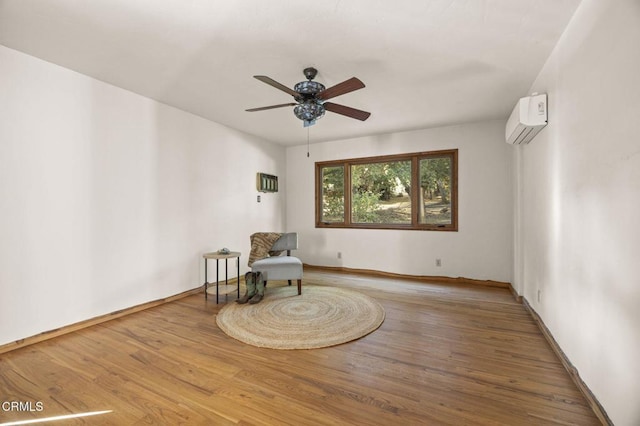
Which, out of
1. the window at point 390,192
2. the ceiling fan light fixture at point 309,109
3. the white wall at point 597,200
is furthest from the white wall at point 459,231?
the ceiling fan light fixture at point 309,109

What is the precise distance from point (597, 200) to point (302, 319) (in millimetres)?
2523

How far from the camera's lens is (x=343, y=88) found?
2.28 m

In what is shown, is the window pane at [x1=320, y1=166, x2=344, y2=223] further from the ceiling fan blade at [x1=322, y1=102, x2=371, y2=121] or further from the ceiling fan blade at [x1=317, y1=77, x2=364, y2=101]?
the ceiling fan blade at [x1=317, y1=77, x2=364, y2=101]

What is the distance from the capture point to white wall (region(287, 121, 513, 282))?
4223 mm

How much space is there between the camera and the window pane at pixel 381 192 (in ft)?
16.2

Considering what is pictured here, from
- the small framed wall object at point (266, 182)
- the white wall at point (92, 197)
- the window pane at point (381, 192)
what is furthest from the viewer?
the small framed wall object at point (266, 182)

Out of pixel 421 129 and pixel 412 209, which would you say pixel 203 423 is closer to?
pixel 412 209

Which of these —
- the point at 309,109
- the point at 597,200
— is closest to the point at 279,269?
the point at 309,109

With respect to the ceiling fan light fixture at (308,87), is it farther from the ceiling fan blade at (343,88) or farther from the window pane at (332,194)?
the window pane at (332,194)

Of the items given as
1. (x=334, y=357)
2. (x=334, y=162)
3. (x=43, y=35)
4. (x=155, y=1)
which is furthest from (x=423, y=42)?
(x=334, y=162)

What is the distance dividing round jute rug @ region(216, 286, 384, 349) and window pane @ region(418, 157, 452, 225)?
6.26 feet

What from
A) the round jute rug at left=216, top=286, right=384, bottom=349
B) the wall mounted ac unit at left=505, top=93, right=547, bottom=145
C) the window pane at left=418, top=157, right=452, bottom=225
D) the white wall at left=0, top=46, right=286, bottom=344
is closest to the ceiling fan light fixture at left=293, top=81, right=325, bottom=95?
the wall mounted ac unit at left=505, top=93, right=547, bottom=145

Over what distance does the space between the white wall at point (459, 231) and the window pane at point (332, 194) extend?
9.7 inches

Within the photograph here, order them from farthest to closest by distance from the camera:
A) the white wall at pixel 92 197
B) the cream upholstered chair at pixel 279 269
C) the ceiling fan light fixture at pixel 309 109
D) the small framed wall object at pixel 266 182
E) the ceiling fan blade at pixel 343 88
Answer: the small framed wall object at pixel 266 182
the cream upholstered chair at pixel 279 269
the ceiling fan light fixture at pixel 309 109
the white wall at pixel 92 197
the ceiling fan blade at pixel 343 88
